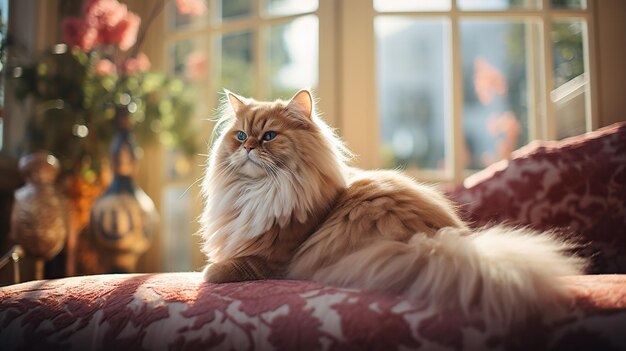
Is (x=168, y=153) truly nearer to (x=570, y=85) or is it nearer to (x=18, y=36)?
(x=18, y=36)

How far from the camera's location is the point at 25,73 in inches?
77.9

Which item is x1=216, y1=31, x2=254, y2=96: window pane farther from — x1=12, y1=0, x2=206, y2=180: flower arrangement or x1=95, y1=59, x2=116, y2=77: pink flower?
x1=95, y1=59, x2=116, y2=77: pink flower

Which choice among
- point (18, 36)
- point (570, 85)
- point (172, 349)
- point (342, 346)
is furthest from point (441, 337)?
point (18, 36)

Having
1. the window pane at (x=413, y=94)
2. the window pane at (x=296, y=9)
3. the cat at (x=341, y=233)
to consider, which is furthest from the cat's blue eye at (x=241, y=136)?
the window pane at (x=413, y=94)

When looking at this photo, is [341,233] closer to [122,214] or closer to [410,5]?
[122,214]

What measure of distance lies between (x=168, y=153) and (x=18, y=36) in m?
0.93

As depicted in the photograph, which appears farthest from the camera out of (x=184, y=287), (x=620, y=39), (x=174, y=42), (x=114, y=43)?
(x=174, y=42)

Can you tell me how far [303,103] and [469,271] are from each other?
2.31ft

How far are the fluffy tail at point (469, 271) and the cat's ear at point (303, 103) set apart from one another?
1.63ft

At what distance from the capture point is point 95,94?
208 cm

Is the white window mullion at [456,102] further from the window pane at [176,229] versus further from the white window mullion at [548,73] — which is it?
the window pane at [176,229]

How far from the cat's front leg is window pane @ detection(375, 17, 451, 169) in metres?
4.60

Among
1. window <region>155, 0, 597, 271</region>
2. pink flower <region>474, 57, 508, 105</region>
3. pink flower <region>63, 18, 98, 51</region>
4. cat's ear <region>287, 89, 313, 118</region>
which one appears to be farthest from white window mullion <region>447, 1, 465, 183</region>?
pink flower <region>474, 57, 508, 105</region>

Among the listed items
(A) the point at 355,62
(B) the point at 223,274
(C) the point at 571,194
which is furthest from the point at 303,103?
(C) the point at 571,194
